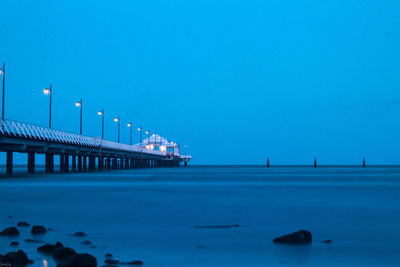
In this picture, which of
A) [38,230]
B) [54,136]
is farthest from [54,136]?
[38,230]

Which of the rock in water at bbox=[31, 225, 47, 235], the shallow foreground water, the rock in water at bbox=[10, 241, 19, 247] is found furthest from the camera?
the rock in water at bbox=[31, 225, 47, 235]

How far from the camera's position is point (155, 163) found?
150 metres

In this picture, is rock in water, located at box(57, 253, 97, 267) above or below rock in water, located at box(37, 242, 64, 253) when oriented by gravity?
above

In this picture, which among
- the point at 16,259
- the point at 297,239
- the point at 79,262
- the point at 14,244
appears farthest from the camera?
the point at 297,239

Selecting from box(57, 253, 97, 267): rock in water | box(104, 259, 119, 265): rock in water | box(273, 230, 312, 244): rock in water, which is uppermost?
box(57, 253, 97, 267): rock in water

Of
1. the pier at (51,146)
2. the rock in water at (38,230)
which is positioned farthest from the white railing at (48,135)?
the rock in water at (38,230)

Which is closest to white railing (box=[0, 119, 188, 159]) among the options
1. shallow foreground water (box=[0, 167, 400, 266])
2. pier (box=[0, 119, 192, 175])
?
pier (box=[0, 119, 192, 175])

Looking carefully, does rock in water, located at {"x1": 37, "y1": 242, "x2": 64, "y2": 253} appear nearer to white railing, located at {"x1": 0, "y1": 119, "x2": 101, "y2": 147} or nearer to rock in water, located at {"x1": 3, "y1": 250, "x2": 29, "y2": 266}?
rock in water, located at {"x1": 3, "y1": 250, "x2": 29, "y2": 266}

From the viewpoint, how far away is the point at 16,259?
695 cm

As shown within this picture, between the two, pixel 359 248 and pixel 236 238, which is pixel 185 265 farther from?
pixel 359 248

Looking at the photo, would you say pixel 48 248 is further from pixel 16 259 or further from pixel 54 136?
pixel 54 136

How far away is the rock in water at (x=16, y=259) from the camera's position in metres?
6.88

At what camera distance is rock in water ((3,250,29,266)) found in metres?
6.88

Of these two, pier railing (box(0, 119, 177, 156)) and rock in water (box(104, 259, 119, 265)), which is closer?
rock in water (box(104, 259, 119, 265))
